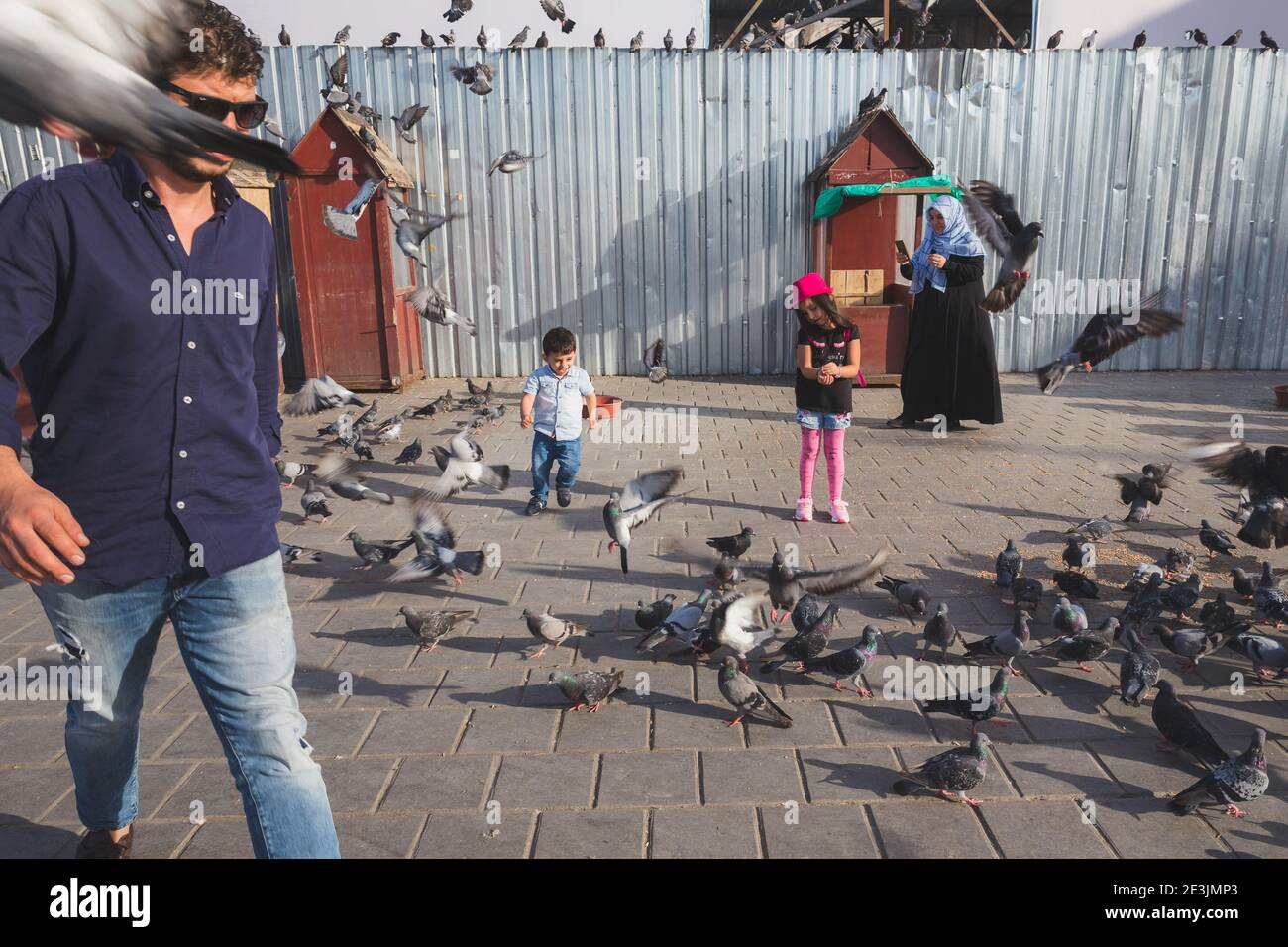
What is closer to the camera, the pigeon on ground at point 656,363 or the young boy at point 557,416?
the young boy at point 557,416

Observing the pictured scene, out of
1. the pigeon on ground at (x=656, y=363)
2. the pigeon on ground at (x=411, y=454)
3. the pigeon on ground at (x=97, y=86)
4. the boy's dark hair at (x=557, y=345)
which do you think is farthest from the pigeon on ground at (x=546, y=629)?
the pigeon on ground at (x=656, y=363)

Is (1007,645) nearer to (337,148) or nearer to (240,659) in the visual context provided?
(240,659)

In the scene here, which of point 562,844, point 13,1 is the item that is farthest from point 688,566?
point 13,1

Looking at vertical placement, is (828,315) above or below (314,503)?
above

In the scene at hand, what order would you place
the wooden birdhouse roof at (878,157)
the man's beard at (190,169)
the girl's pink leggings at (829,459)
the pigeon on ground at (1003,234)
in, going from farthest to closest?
the wooden birdhouse roof at (878,157) < the pigeon on ground at (1003,234) < the girl's pink leggings at (829,459) < the man's beard at (190,169)

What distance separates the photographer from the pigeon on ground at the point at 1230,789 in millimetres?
3139

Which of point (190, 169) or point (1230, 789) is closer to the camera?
point (190, 169)

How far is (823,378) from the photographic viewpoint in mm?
6547

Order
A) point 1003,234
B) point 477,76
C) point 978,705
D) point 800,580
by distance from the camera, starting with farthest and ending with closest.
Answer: point 477,76 < point 1003,234 < point 800,580 < point 978,705

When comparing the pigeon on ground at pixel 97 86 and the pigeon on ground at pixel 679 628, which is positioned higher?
the pigeon on ground at pixel 97 86

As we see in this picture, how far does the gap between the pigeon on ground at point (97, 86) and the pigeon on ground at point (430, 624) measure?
11.4 ft

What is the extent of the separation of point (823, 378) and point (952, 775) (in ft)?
12.5

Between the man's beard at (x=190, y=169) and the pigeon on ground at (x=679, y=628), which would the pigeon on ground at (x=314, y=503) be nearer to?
the pigeon on ground at (x=679, y=628)

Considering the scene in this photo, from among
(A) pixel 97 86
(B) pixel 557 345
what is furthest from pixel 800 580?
(A) pixel 97 86
